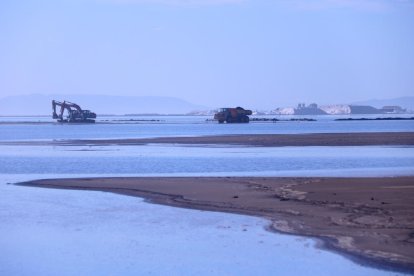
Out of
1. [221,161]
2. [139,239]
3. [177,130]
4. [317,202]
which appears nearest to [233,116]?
[177,130]

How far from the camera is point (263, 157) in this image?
41.7m

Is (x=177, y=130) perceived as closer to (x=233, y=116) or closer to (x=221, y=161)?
(x=233, y=116)

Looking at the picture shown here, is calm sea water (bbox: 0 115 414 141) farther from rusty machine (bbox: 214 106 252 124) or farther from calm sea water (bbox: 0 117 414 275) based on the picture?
calm sea water (bbox: 0 117 414 275)

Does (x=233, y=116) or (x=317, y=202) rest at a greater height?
(x=317, y=202)

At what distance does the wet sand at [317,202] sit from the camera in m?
15.0

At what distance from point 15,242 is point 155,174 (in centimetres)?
1587

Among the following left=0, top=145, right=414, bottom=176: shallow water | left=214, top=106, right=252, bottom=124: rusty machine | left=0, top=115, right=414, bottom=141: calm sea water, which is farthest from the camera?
left=214, top=106, right=252, bottom=124: rusty machine

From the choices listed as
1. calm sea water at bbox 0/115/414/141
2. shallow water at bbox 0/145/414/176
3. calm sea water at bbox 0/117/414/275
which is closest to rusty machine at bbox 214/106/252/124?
calm sea water at bbox 0/115/414/141

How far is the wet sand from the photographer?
1505cm

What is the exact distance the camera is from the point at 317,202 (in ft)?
68.8

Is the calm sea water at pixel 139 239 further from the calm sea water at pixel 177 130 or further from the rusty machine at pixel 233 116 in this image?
the rusty machine at pixel 233 116

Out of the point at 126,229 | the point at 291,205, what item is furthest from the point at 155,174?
the point at 126,229

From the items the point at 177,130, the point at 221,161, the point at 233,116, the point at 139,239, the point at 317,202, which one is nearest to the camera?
the point at 139,239

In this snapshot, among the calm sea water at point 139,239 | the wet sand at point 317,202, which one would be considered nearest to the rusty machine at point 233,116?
the calm sea water at point 139,239
